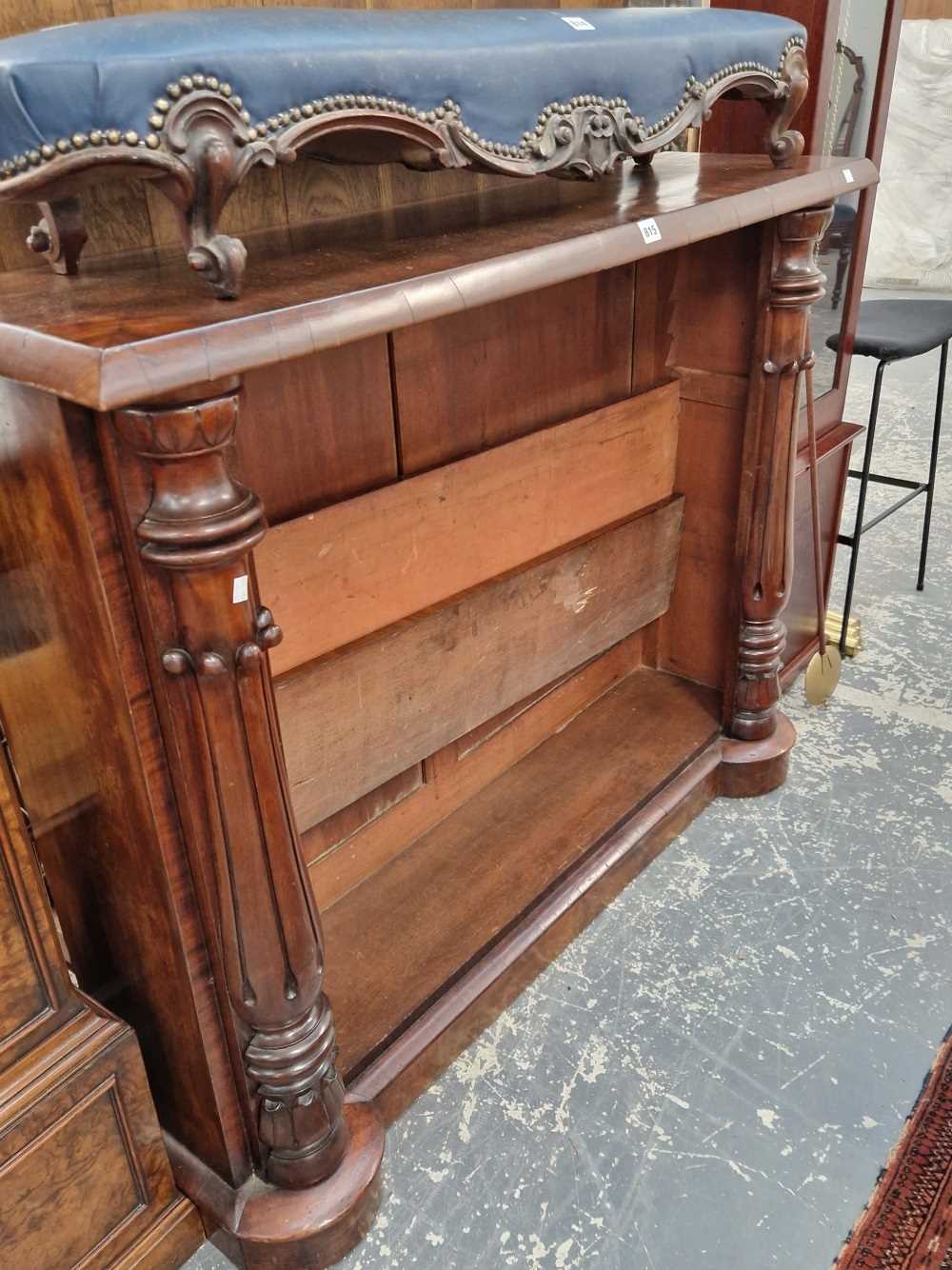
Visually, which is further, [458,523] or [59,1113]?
[458,523]

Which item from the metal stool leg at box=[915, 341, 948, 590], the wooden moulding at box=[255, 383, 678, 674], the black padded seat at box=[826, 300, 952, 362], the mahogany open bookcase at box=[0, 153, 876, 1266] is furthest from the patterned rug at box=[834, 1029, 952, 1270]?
the metal stool leg at box=[915, 341, 948, 590]

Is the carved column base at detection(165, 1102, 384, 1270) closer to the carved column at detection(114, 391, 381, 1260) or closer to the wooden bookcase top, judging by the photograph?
the carved column at detection(114, 391, 381, 1260)

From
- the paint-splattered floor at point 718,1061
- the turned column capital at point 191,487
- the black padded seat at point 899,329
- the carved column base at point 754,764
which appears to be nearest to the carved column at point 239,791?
the turned column capital at point 191,487

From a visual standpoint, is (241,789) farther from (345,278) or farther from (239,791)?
(345,278)

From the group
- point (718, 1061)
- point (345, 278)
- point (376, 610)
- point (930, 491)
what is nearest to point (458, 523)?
point (376, 610)

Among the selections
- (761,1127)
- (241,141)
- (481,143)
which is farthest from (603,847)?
(241,141)

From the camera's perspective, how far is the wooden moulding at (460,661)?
1.72 m

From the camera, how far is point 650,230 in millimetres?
1423

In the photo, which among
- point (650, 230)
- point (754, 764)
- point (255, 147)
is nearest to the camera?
point (255, 147)

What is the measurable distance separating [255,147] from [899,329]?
223cm

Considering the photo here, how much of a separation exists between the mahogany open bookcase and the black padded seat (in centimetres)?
70

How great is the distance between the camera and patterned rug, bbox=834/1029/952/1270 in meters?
1.48

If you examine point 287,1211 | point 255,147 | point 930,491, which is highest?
point 255,147

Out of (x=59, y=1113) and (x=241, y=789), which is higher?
(x=241, y=789)
